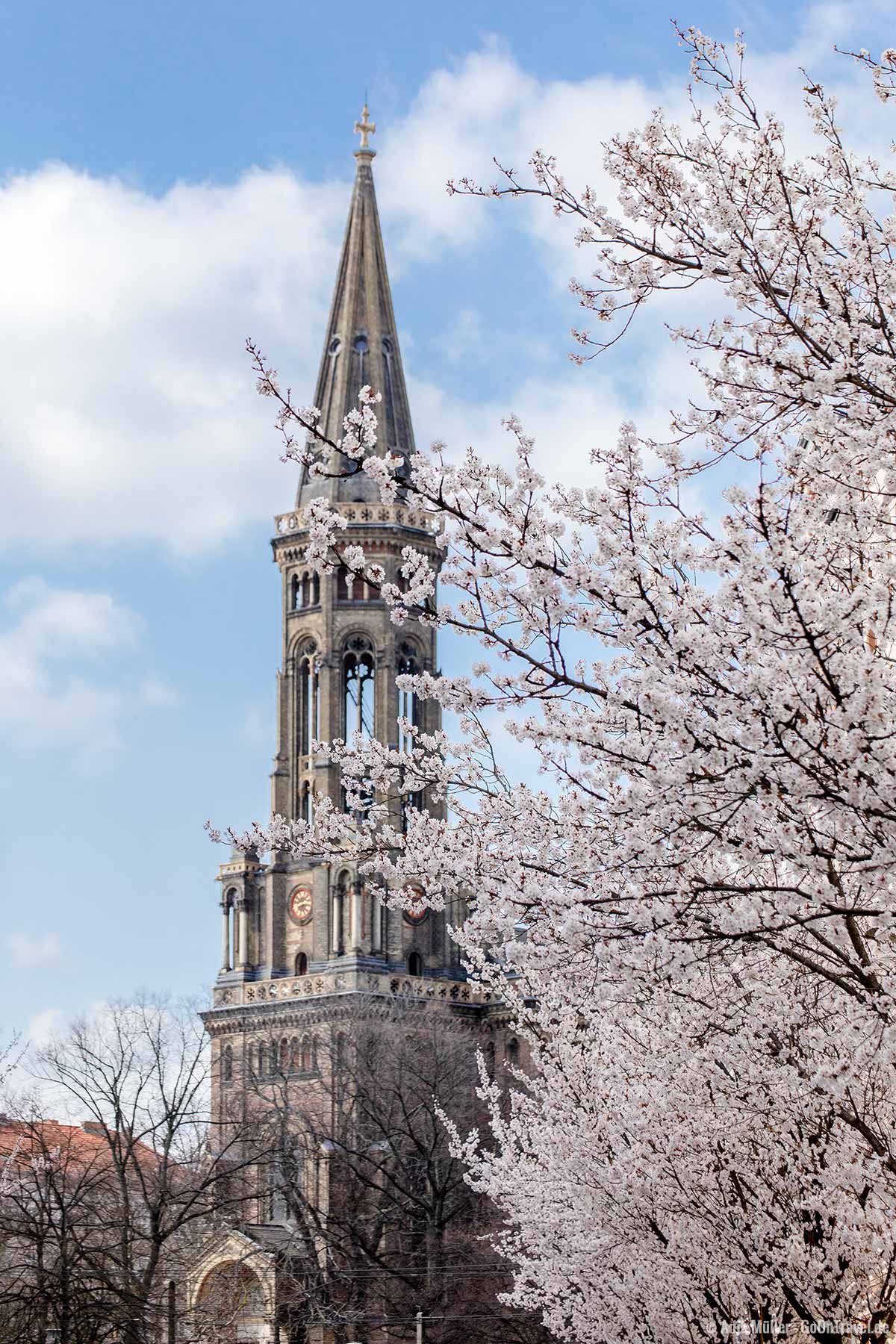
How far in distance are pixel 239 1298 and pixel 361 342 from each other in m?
52.2

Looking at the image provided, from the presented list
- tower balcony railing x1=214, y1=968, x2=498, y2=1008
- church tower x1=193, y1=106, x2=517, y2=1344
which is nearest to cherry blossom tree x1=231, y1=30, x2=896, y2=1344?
church tower x1=193, y1=106, x2=517, y2=1344

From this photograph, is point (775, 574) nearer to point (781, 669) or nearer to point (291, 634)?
point (781, 669)

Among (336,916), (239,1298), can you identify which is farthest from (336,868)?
(239,1298)

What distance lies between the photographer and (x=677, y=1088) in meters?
20.2

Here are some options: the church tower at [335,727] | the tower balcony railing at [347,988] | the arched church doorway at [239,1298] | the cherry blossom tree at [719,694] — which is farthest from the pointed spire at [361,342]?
the cherry blossom tree at [719,694]

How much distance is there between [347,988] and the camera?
3420 inches

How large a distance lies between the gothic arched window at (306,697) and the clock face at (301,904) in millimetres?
6034

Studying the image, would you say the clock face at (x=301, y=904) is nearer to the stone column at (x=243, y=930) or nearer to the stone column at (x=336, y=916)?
the stone column at (x=336, y=916)

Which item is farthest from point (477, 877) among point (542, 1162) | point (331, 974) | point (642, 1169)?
point (331, 974)

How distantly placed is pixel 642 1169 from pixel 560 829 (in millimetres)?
9350

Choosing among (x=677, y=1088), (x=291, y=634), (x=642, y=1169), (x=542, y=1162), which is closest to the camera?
(x=677, y=1088)

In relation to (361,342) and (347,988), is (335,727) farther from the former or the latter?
(361,342)

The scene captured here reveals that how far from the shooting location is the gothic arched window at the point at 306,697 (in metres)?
94.4

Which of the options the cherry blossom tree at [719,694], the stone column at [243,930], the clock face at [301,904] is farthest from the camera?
the stone column at [243,930]
